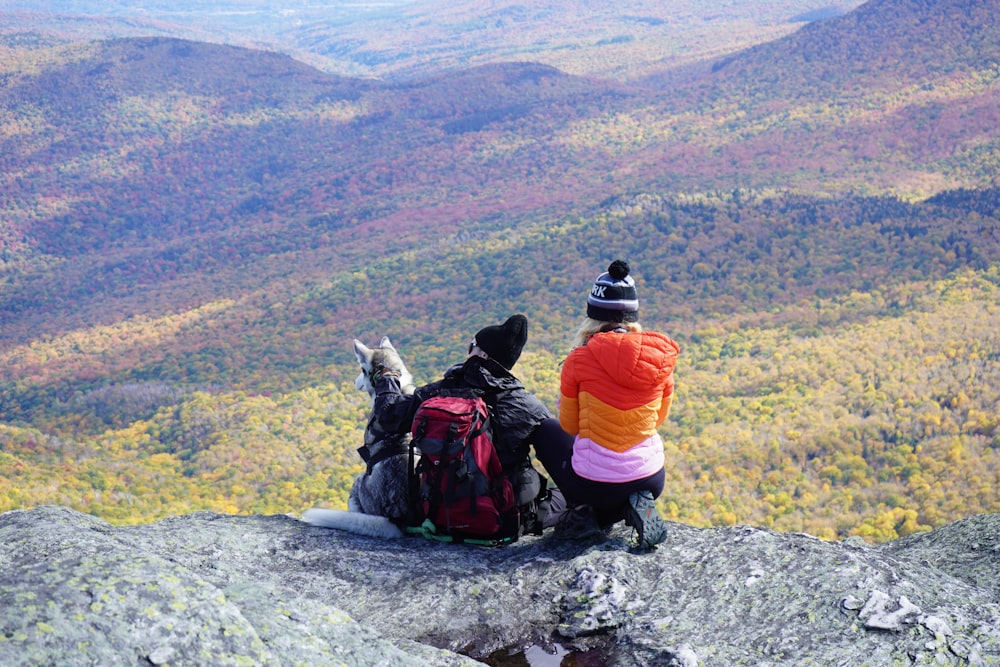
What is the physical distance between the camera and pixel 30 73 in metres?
60.4

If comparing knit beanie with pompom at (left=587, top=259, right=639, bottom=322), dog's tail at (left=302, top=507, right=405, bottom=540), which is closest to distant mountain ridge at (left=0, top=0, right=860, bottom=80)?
knit beanie with pompom at (left=587, top=259, right=639, bottom=322)

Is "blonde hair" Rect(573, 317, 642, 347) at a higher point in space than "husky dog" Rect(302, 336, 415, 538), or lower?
higher

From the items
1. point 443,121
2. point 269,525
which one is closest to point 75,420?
point 269,525

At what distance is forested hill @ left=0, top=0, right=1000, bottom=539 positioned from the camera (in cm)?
1507

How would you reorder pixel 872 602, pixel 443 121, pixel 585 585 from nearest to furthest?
pixel 872 602 → pixel 585 585 → pixel 443 121

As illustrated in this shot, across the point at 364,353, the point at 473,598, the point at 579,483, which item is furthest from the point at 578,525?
the point at 364,353

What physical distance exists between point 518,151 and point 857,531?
4143 cm

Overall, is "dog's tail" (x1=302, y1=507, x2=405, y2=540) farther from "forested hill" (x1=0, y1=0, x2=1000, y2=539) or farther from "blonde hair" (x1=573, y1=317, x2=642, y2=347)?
"forested hill" (x1=0, y1=0, x2=1000, y2=539)

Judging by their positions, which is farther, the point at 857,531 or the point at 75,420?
the point at 75,420

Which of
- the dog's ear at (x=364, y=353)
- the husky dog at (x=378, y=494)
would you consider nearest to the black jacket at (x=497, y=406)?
the husky dog at (x=378, y=494)

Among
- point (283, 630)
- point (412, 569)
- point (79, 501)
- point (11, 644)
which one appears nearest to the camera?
point (11, 644)

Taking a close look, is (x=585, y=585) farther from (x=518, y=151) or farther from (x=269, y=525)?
(x=518, y=151)

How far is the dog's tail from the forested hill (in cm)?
836

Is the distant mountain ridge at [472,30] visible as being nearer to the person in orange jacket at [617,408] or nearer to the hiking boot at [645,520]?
the person in orange jacket at [617,408]
